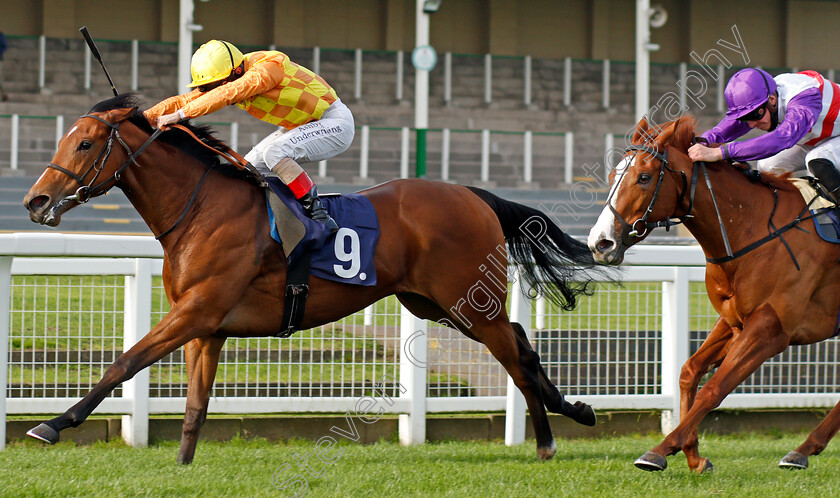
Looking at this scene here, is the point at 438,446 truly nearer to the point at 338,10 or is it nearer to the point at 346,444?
the point at 346,444

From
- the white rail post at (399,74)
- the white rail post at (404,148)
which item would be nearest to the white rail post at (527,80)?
the white rail post at (399,74)

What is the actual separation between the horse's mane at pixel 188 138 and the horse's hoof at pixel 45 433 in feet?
4.43

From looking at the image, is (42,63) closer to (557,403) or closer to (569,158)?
(569,158)

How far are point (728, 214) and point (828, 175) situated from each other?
508mm

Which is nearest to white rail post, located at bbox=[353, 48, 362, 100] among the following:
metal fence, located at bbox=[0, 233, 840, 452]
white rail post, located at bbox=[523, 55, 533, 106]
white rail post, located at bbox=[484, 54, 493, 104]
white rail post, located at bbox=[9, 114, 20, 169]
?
white rail post, located at bbox=[484, 54, 493, 104]

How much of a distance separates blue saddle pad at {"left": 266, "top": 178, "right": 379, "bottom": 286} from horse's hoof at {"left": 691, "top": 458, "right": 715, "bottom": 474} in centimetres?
169

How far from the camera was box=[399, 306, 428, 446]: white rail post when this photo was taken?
5.25 metres

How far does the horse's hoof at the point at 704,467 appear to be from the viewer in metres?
4.26

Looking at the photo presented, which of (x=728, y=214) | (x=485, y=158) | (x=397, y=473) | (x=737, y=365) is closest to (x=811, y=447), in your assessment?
(x=737, y=365)

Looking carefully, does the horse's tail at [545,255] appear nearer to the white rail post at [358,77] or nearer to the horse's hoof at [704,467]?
the horse's hoof at [704,467]

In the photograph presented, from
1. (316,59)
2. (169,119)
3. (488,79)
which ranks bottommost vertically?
(169,119)

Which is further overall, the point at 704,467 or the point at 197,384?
the point at 197,384

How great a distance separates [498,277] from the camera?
15.7ft

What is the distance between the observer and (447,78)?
57.3 ft
